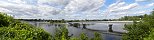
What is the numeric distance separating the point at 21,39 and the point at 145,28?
51.4m

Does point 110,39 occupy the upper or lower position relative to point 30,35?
lower

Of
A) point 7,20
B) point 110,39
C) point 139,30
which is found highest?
point 7,20

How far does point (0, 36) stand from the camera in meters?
10.7

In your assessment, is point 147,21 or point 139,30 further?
point 147,21

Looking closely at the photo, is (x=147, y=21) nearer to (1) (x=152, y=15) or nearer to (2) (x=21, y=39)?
(1) (x=152, y=15)

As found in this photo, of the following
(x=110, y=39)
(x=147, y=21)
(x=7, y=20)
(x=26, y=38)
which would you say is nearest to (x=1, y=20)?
(x=7, y=20)

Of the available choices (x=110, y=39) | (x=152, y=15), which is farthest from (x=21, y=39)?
(x=110, y=39)

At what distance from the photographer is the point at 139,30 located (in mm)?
57156

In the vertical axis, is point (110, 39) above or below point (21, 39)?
below

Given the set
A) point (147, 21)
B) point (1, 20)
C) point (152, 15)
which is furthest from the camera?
point (152, 15)

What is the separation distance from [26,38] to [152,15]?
203ft

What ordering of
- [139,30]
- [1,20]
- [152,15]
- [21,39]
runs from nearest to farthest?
1. [21,39]
2. [1,20]
3. [139,30]
4. [152,15]

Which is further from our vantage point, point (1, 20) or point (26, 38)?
point (1, 20)

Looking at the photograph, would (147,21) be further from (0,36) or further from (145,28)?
(0,36)
